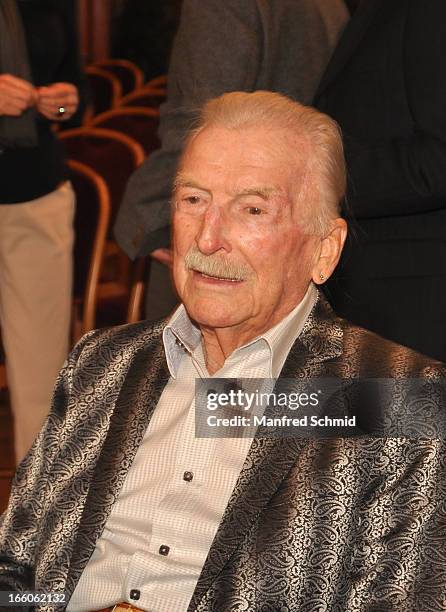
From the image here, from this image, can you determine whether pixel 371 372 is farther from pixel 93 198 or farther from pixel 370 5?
pixel 93 198

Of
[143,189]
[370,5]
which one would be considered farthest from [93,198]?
[370,5]

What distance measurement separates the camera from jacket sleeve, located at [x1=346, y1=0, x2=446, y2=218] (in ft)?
6.80

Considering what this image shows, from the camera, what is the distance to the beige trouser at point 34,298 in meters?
2.96

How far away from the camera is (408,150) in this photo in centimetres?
210

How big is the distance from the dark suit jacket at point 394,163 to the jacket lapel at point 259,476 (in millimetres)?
463

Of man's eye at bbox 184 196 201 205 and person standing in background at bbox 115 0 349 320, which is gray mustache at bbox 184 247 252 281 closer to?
man's eye at bbox 184 196 201 205

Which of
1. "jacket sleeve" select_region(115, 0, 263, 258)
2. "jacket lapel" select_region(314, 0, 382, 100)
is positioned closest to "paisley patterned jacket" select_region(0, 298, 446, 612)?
"jacket lapel" select_region(314, 0, 382, 100)

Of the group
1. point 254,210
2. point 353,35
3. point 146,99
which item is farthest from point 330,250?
point 146,99

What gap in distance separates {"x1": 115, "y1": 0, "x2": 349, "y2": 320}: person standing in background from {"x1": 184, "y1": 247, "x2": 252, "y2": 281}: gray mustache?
65 cm

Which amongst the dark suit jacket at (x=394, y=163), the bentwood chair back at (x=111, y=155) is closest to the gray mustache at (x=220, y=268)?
the dark suit jacket at (x=394, y=163)

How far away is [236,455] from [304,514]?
0.52 feet

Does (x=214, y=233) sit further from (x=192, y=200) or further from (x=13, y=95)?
(x=13, y=95)

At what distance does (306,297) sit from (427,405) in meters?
0.29

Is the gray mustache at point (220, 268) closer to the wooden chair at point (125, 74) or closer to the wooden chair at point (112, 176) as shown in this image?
the wooden chair at point (112, 176)
